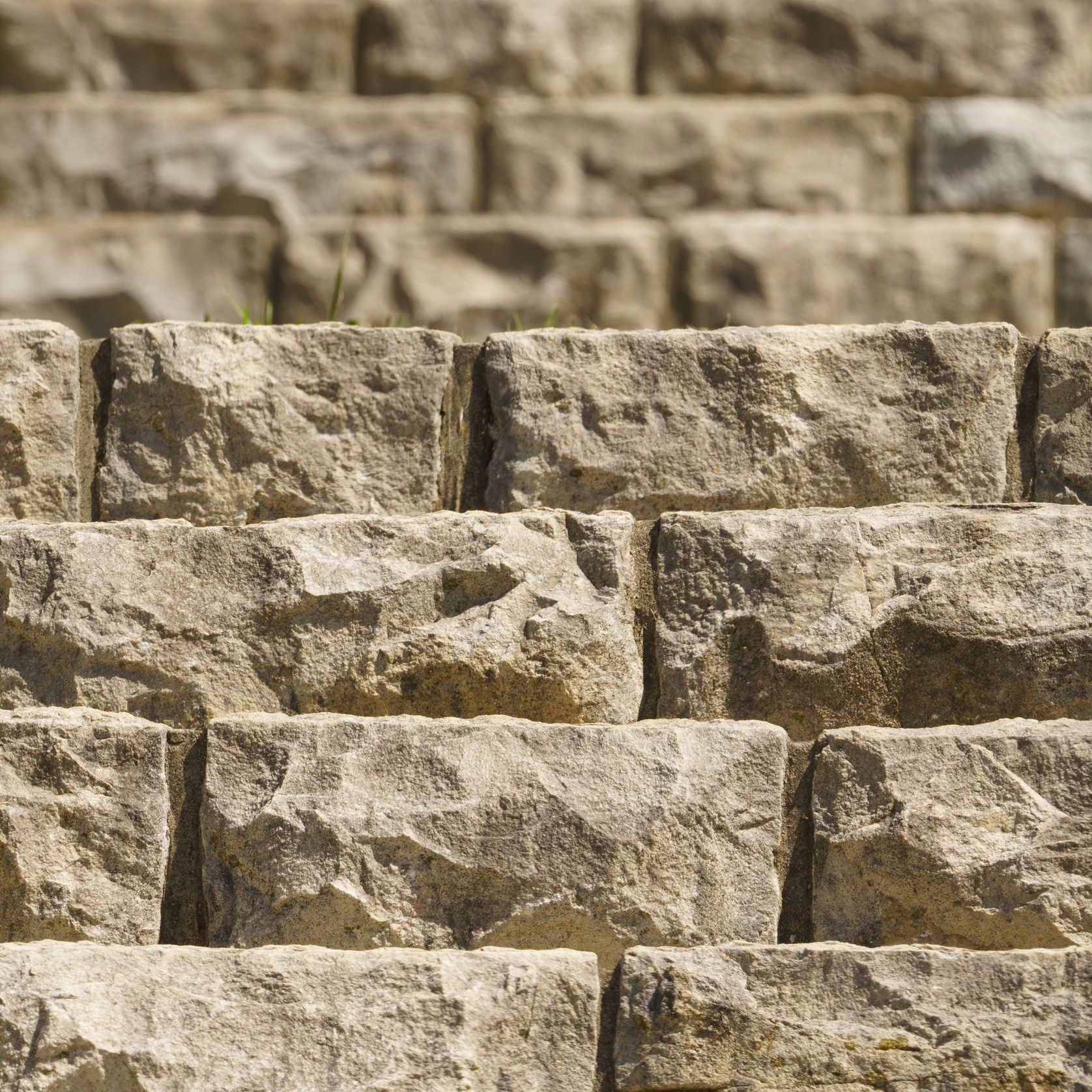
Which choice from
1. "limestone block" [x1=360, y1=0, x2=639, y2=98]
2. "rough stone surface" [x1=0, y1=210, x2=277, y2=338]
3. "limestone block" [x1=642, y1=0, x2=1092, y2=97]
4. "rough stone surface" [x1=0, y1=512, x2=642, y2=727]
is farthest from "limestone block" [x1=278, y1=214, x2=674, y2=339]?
"rough stone surface" [x1=0, y1=512, x2=642, y2=727]

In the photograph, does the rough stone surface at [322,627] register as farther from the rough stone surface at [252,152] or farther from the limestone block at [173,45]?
the limestone block at [173,45]

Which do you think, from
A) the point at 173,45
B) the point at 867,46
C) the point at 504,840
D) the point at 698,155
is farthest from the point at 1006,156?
the point at 504,840

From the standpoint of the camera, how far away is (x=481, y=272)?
4.50 metres

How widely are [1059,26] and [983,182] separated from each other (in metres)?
0.53

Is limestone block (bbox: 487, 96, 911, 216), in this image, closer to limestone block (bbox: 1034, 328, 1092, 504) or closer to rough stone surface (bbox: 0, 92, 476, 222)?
rough stone surface (bbox: 0, 92, 476, 222)

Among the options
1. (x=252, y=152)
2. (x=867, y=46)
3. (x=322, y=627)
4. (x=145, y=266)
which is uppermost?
(x=867, y=46)

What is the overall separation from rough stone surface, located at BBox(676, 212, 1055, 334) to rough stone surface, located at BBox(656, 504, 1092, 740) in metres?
2.54

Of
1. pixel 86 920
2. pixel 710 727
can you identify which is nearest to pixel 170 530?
pixel 86 920

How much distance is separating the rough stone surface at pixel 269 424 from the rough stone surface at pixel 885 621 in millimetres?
468

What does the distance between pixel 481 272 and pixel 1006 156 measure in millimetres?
1613

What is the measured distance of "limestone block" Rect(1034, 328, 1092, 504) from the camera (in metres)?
2.10

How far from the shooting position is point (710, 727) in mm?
1845

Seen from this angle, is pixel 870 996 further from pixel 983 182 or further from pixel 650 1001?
pixel 983 182

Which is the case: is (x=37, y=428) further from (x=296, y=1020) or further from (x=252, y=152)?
(x=252, y=152)
